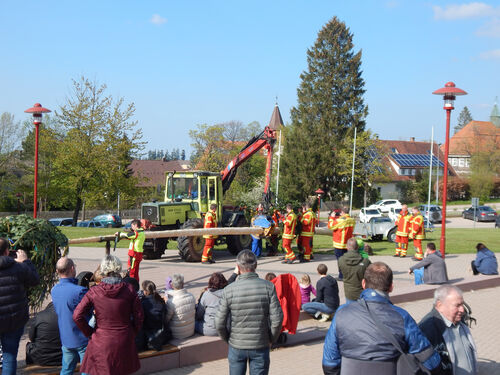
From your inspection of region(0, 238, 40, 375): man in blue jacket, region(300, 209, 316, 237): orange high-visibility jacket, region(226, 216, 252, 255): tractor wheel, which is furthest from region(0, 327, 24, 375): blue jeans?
region(226, 216, 252, 255): tractor wheel

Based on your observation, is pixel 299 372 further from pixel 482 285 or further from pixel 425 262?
pixel 482 285

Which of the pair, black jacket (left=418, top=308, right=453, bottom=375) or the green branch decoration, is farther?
the green branch decoration

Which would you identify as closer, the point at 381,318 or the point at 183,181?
the point at 381,318

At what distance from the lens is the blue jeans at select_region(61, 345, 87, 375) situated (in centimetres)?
537

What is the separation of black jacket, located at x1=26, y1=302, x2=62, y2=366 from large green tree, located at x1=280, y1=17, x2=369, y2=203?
161ft

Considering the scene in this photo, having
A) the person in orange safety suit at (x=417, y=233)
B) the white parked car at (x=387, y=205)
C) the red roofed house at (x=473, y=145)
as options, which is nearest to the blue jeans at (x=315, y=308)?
the person in orange safety suit at (x=417, y=233)

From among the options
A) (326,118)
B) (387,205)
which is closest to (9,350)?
(387,205)

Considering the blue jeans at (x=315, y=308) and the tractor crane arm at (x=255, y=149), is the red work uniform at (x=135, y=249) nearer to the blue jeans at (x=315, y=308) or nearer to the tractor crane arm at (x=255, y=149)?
the blue jeans at (x=315, y=308)

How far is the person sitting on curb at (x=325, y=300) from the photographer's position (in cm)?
928

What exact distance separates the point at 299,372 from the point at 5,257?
3.97m

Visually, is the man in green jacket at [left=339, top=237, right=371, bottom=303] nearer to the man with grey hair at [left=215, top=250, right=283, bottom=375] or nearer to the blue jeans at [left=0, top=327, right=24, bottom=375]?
the man with grey hair at [left=215, top=250, right=283, bottom=375]

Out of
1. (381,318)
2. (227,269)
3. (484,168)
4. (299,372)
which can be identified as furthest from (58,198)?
(484,168)

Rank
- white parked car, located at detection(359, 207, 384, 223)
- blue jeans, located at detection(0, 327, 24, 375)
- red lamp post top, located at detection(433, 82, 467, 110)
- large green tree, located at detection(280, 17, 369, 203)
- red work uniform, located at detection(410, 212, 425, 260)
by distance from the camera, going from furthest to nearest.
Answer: large green tree, located at detection(280, 17, 369, 203) → white parked car, located at detection(359, 207, 384, 223) → red work uniform, located at detection(410, 212, 425, 260) → red lamp post top, located at detection(433, 82, 467, 110) → blue jeans, located at detection(0, 327, 24, 375)

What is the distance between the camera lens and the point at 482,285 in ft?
43.1
